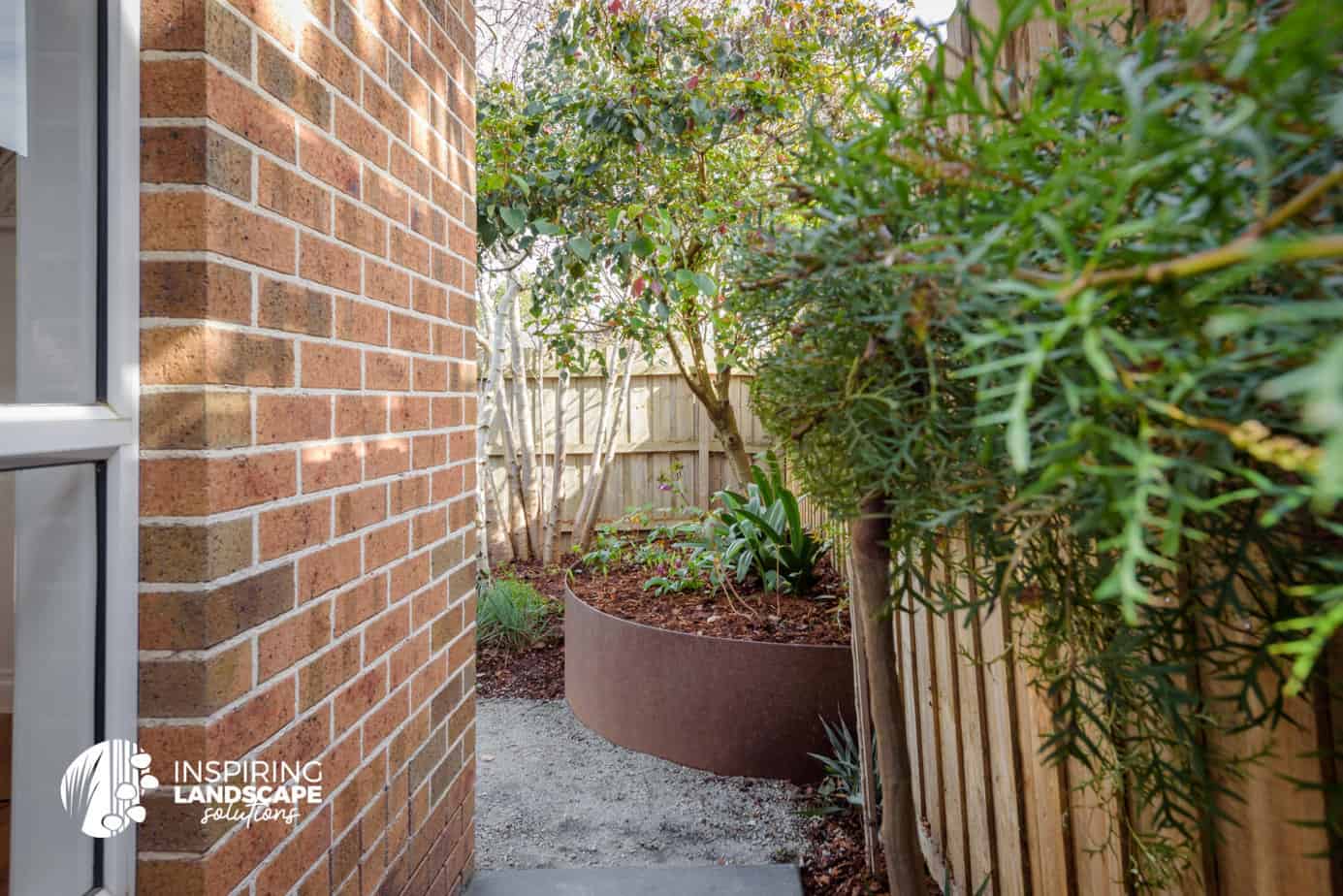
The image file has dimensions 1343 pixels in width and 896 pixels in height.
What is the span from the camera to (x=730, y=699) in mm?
2977

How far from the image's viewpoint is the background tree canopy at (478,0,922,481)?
3455 mm

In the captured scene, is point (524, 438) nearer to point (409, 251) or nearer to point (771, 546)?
point (771, 546)

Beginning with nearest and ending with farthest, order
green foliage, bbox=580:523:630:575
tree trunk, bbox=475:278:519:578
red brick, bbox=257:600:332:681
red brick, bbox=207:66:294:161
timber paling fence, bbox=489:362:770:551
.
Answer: red brick, bbox=207:66:294:161, red brick, bbox=257:600:332:681, green foliage, bbox=580:523:630:575, tree trunk, bbox=475:278:519:578, timber paling fence, bbox=489:362:770:551

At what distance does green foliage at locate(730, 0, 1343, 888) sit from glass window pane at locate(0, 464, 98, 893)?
844 millimetres

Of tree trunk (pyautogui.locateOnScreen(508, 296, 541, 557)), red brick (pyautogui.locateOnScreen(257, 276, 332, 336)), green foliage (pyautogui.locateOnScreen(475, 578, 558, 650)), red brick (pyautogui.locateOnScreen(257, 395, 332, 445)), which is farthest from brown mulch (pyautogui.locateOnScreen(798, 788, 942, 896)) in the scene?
tree trunk (pyautogui.locateOnScreen(508, 296, 541, 557))

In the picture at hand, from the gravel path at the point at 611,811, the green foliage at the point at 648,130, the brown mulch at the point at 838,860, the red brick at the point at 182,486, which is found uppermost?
the green foliage at the point at 648,130

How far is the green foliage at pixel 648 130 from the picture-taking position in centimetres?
345

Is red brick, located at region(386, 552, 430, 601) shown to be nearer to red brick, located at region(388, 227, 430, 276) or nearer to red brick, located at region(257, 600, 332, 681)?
red brick, located at region(257, 600, 332, 681)

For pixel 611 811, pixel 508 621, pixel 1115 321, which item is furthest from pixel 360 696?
pixel 508 621

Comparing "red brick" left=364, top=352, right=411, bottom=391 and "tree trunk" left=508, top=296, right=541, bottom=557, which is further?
"tree trunk" left=508, top=296, right=541, bottom=557

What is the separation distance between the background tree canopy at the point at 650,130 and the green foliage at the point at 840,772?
5.20 feet

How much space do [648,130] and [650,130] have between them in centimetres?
1

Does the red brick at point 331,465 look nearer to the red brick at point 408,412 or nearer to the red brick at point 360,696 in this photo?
the red brick at point 408,412

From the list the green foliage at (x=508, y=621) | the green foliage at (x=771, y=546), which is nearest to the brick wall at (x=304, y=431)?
the green foliage at (x=771, y=546)
